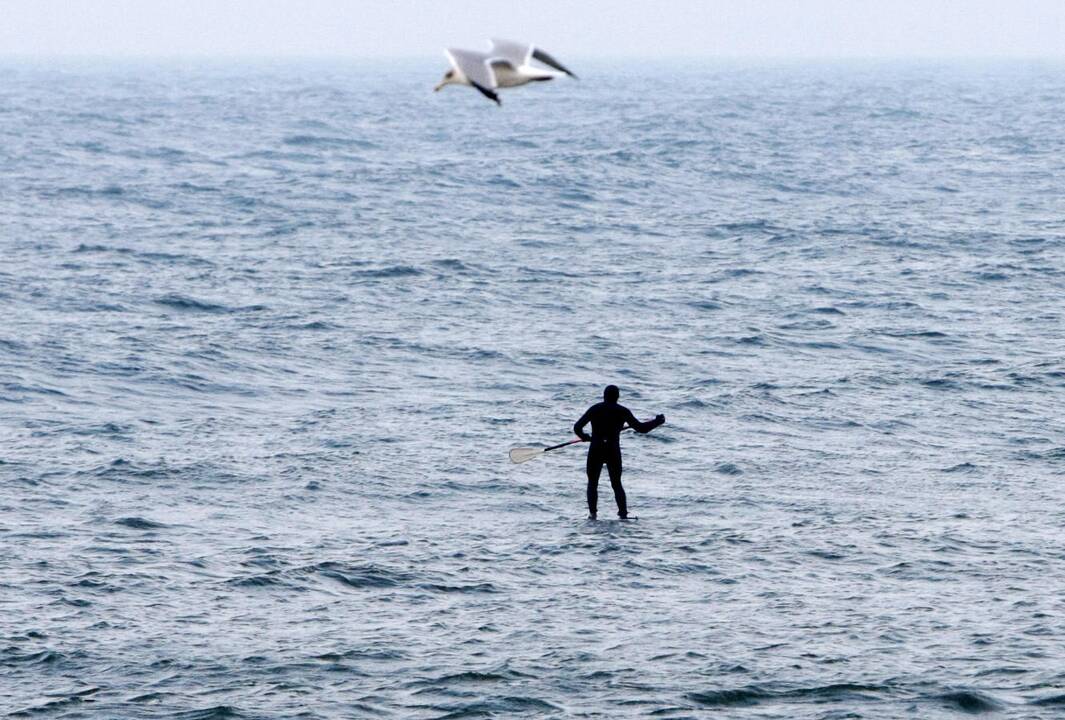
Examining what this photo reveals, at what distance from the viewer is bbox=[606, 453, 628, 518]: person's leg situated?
861 inches

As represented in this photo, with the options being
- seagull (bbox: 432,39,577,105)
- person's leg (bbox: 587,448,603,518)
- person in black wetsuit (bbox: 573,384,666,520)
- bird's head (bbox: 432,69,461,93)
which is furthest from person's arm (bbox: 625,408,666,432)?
seagull (bbox: 432,39,577,105)

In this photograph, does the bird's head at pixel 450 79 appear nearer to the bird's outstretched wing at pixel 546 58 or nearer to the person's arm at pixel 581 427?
the bird's outstretched wing at pixel 546 58

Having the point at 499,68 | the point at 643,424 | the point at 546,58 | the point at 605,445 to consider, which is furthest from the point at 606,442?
the point at 499,68

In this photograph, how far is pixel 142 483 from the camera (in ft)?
78.8

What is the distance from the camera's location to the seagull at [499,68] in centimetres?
852

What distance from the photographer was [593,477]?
2197 centimetres

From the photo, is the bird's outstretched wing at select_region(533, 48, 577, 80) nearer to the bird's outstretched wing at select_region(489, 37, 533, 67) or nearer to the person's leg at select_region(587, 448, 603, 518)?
the bird's outstretched wing at select_region(489, 37, 533, 67)

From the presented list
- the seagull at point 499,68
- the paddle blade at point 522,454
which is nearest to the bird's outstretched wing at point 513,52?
the seagull at point 499,68

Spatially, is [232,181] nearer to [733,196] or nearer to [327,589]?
[733,196]

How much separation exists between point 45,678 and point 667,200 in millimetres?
44271

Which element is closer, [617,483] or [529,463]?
[617,483]

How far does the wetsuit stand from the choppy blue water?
1.50 ft

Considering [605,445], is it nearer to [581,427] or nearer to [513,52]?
[581,427]

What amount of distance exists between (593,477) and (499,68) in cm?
1359
